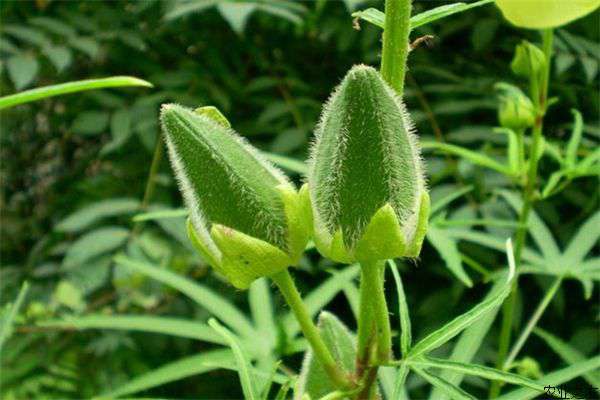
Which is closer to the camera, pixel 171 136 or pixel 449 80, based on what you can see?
pixel 171 136

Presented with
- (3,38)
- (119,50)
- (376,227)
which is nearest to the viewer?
(376,227)

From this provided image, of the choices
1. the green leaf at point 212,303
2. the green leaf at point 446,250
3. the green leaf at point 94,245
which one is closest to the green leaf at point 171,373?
the green leaf at point 212,303

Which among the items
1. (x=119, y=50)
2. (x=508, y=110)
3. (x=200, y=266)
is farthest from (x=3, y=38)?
(x=508, y=110)

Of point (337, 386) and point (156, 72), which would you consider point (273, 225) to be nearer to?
point (337, 386)

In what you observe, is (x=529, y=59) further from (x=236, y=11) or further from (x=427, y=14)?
(x=236, y=11)

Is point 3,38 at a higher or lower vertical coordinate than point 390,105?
lower

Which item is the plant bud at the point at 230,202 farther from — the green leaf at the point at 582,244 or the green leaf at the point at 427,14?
the green leaf at the point at 582,244
